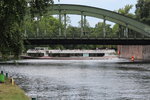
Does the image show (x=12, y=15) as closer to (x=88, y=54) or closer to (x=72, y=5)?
(x=72, y=5)

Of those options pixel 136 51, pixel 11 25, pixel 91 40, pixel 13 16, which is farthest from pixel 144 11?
pixel 13 16

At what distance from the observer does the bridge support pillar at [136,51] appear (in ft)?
434

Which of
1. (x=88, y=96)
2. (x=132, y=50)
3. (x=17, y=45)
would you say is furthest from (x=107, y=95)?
(x=132, y=50)

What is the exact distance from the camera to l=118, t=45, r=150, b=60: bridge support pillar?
13225cm

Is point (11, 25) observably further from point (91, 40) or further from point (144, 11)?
point (144, 11)

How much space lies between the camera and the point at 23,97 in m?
30.2

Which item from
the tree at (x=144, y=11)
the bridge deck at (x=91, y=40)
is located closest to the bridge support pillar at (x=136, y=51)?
the tree at (x=144, y=11)

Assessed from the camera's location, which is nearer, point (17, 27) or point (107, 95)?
point (17, 27)

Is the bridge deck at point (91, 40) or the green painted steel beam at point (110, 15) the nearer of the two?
the bridge deck at point (91, 40)

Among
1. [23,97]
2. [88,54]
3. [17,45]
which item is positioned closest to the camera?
[23,97]

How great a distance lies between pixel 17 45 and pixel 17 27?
2.53 m

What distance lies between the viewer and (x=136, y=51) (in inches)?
5699

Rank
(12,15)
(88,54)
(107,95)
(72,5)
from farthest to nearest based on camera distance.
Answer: (88,54) < (72,5) < (107,95) < (12,15)

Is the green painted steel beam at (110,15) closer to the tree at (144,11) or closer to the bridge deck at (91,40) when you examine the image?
the bridge deck at (91,40)
